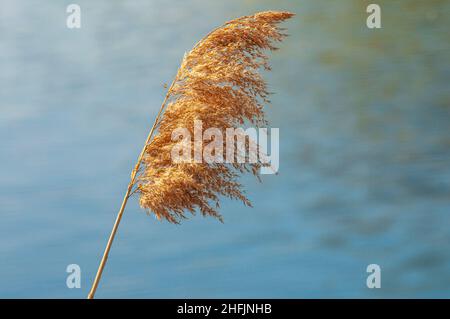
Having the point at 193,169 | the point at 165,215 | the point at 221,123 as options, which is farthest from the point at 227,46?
the point at 165,215

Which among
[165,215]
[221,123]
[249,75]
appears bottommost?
[165,215]

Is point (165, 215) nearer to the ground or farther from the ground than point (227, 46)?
nearer to the ground

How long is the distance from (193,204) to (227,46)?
0.83 m
